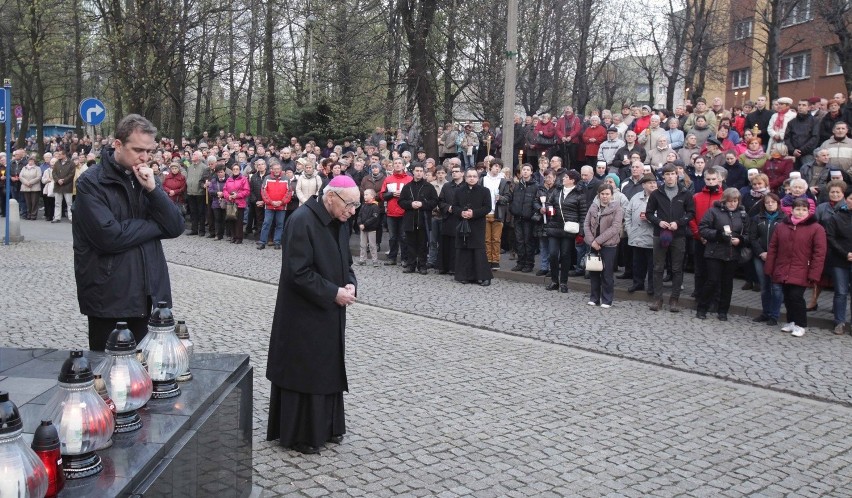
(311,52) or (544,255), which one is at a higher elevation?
(311,52)

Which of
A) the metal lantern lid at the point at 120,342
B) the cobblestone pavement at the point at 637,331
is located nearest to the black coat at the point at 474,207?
the cobblestone pavement at the point at 637,331

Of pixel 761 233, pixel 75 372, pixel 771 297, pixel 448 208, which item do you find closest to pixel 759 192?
pixel 761 233

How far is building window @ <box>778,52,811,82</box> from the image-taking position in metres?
41.6

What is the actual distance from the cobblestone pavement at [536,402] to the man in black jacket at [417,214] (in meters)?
2.86

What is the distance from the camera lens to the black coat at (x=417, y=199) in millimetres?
15414

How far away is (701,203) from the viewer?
12.6 meters

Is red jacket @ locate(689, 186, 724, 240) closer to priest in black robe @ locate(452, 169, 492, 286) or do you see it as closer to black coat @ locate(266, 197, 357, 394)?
priest in black robe @ locate(452, 169, 492, 286)

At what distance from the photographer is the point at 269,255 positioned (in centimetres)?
1730

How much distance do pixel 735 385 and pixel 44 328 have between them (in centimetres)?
786

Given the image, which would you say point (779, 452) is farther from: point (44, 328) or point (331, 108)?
point (331, 108)

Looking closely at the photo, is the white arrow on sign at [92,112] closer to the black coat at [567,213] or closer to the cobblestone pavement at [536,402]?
the cobblestone pavement at [536,402]

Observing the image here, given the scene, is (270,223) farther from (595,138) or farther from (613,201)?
(613,201)

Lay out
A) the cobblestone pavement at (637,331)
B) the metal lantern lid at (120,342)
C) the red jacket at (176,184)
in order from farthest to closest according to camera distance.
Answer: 1. the red jacket at (176,184)
2. the cobblestone pavement at (637,331)
3. the metal lantern lid at (120,342)

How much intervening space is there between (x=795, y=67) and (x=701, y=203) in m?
34.8
